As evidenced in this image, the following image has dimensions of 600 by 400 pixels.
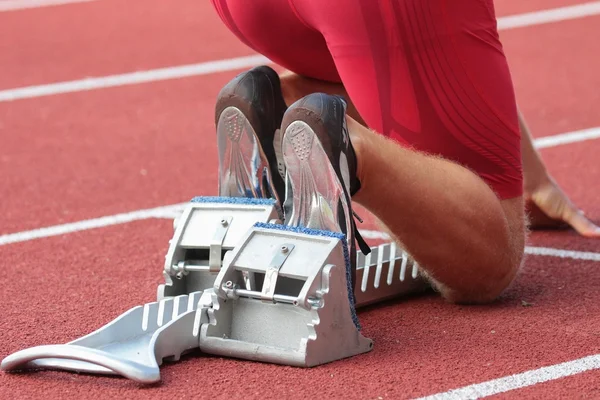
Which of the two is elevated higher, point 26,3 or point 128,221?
point 26,3

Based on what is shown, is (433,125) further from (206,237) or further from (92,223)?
(92,223)

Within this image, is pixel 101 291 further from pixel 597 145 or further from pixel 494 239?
pixel 597 145

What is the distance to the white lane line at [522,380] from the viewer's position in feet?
8.16

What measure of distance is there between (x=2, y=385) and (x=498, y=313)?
128 cm

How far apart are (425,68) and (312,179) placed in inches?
17.8

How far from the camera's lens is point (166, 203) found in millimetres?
4516

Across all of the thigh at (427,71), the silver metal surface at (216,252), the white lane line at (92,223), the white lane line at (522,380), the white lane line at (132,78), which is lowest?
the white lane line at (92,223)

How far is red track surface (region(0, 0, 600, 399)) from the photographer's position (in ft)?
8.52

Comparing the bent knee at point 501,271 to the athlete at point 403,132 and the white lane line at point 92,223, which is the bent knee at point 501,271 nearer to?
the athlete at point 403,132

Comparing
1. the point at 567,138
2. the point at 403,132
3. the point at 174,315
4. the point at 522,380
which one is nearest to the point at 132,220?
the point at 174,315

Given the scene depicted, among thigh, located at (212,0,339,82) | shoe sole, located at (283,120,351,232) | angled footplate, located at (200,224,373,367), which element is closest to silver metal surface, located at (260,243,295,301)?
angled footplate, located at (200,224,373,367)

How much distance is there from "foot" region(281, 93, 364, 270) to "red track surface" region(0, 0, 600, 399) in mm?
341

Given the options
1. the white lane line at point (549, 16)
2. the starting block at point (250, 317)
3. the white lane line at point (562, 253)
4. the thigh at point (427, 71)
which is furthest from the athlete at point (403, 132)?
the white lane line at point (549, 16)

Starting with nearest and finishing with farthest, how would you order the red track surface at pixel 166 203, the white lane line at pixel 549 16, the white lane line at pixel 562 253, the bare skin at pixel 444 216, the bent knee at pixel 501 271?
the red track surface at pixel 166 203
the bare skin at pixel 444 216
the bent knee at pixel 501 271
the white lane line at pixel 562 253
the white lane line at pixel 549 16
